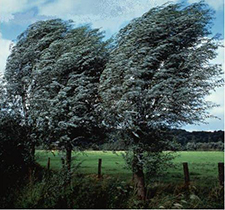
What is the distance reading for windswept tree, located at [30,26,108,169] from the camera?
324 inches

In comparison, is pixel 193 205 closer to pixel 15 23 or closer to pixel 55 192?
pixel 55 192

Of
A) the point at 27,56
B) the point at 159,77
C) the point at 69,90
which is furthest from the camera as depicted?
the point at 27,56

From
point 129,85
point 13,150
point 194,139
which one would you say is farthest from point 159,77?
point 13,150

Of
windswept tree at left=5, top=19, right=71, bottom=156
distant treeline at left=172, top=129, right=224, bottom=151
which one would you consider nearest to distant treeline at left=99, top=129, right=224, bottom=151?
distant treeline at left=172, top=129, right=224, bottom=151

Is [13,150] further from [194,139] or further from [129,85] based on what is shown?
[194,139]

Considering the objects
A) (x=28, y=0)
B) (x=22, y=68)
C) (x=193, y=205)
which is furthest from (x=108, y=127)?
(x=28, y=0)

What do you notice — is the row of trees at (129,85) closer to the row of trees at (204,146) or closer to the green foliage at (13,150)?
the green foliage at (13,150)

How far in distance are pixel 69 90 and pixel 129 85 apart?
2.39 metres

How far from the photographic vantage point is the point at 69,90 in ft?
28.5

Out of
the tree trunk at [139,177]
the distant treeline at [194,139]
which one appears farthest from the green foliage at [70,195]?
the distant treeline at [194,139]

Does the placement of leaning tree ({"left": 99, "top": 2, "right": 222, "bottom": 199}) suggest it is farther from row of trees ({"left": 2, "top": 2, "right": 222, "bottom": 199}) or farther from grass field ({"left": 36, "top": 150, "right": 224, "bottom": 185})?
grass field ({"left": 36, "top": 150, "right": 224, "bottom": 185})

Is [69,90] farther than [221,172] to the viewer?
Yes

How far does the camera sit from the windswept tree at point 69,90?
8227mm

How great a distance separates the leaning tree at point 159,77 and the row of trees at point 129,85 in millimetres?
26
